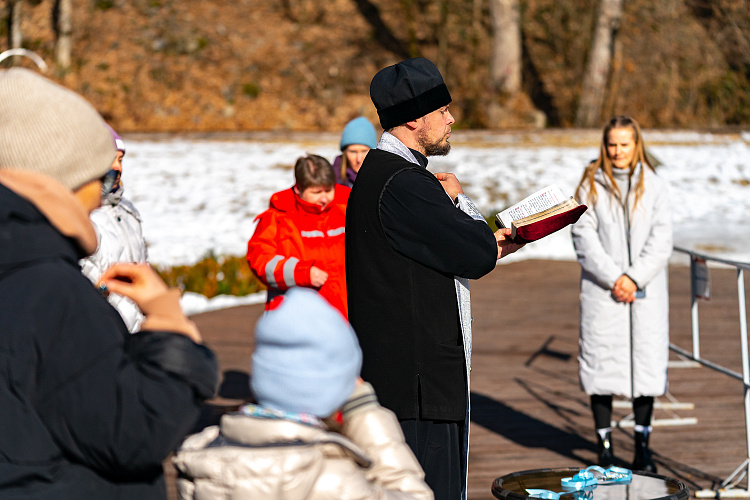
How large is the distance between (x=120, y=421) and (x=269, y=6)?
29.6m

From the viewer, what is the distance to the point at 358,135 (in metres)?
6.67

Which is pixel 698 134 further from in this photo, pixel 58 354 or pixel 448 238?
pixel 58 354

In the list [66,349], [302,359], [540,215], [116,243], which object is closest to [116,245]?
[116,243]

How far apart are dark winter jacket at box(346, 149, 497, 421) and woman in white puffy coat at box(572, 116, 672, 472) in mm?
2498

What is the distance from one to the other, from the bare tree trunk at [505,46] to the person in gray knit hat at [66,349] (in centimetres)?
2405

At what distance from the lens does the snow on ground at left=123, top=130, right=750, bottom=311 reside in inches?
598

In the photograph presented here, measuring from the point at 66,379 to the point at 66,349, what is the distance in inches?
2.3

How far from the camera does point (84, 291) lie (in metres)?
1.93

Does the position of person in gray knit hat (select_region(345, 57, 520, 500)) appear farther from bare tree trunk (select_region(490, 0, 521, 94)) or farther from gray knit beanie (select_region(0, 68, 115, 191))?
bare tree trunk (select_region(490, 0, 521, 94))

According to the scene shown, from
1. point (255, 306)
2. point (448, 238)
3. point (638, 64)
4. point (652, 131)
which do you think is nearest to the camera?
point (448, 238)

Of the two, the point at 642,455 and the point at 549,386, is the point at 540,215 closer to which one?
the point at 642,455

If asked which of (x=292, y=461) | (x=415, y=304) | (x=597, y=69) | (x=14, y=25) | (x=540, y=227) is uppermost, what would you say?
(x=14, y=25)

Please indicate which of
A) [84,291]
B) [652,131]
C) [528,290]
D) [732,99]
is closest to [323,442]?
[84,291]

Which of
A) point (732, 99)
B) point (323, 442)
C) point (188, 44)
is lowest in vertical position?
point (323, 442)
